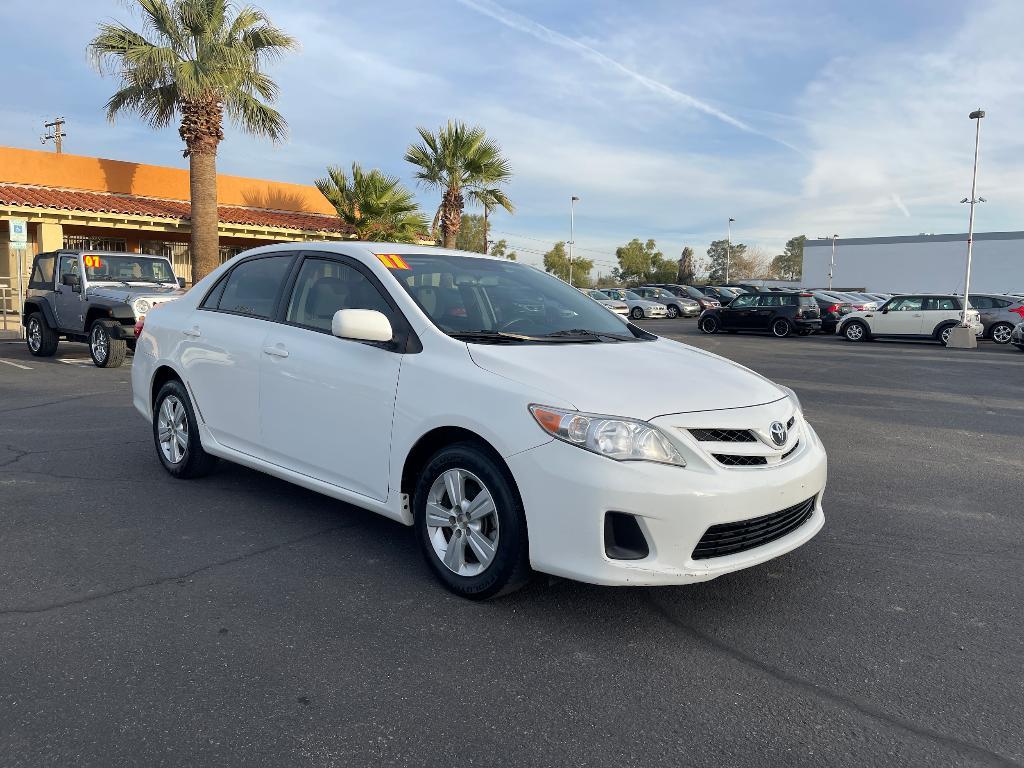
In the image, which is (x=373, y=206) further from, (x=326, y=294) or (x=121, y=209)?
(x=326, y=294)

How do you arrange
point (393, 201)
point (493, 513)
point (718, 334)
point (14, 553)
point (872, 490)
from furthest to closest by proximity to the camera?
point (718, 334), point (393, 201), point (872, 490), point (14, 553), point (493, 513)

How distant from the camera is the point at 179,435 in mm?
5605

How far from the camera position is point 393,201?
25969 millimetres

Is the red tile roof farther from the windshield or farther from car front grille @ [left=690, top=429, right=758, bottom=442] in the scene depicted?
car front grille @ [left=690, top=429, right=758, bottom=442]

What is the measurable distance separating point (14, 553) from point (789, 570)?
3.97 meters

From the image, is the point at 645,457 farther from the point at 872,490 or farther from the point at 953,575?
the point at 872,490

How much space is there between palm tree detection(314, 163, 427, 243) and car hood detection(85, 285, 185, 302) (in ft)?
41.7

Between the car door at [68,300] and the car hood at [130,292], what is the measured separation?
41 cm

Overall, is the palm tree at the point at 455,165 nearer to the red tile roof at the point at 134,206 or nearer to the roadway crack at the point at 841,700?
the red tile roof at the point at 134,206

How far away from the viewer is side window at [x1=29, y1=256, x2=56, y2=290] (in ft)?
45.7

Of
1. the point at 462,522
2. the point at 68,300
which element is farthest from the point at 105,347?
the point at 462,522

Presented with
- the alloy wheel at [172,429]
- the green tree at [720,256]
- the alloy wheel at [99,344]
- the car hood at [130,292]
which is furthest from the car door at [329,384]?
the green tree at [720,256]

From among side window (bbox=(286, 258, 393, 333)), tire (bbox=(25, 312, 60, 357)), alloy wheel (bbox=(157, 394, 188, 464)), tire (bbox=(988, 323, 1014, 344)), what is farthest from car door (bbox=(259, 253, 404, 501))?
tire (bbox=(988, 323, 1014, 344))

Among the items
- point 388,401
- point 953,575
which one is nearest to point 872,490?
point 953,575
